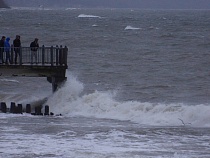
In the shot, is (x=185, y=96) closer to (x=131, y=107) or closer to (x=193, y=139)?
(x=131, y=107)

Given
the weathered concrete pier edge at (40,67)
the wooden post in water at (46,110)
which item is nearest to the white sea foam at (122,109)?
the wooden post in water at (46,110)

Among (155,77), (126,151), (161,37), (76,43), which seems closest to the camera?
(126,151)

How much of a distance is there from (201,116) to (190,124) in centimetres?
90

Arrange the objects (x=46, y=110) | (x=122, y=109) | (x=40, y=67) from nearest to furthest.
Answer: (x=46, y=110) → (x=40, y=67) → (x=122, y=109)

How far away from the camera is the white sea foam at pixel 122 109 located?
23438 mm

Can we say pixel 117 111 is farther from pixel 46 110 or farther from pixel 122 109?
pixel 46 110

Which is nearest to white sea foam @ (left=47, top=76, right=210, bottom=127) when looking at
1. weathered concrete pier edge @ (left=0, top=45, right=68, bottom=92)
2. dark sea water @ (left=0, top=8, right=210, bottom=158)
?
dark sea water @ (left=0, top=8, right=210, bottom=158)

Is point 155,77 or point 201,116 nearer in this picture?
point 201,116

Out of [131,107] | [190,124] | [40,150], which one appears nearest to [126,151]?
[40,150]

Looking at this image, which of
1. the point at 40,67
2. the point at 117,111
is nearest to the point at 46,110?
the point at 40,67

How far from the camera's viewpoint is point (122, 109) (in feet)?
85.6

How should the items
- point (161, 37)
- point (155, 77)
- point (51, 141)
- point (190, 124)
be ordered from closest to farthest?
point (51, 141)
point (190, 124)
point (155, 77)
point (161, 37)

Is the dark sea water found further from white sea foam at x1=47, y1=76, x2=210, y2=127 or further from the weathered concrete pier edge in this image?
the weathered concrete pier edge

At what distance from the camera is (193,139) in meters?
19.3
